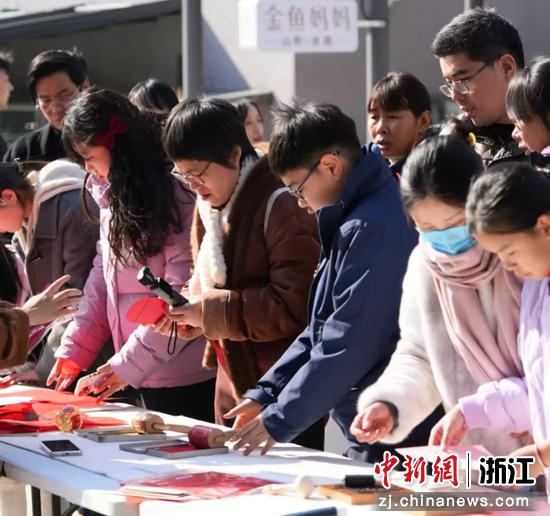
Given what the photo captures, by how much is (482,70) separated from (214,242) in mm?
832

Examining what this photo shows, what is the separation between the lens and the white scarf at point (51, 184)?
3.97 metres

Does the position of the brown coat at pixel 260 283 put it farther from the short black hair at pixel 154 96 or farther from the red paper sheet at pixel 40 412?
the short black hair at pixel 154 96

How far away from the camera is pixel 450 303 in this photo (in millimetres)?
2371

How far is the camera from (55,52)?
4.86 m

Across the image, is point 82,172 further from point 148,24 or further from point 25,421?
point 148,24

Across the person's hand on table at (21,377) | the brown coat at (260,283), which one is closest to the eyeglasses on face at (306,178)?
the brown coat at (260,283)

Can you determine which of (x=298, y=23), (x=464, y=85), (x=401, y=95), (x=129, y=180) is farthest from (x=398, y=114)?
(x=298, y=23)

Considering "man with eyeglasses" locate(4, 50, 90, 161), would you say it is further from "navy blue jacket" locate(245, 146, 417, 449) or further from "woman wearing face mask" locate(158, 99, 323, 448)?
"navy blue jacket" locate(245, 146, 417, 449)

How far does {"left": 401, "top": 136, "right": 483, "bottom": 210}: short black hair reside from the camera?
2.32 meters

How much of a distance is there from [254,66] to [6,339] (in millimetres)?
8944

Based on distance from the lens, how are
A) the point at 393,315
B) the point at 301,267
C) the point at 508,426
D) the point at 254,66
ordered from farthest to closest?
the point at 254,66, the point at 301,267, the point at 393,315, the point at 508,426

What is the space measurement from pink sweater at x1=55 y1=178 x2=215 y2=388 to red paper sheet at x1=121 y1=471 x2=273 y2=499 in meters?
0.89

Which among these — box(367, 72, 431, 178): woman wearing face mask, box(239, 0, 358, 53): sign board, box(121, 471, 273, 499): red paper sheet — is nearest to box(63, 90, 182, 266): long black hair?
box(367, 72, 431, 178): woman wearing face mask

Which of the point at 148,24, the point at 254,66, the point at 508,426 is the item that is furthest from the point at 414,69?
the point at 508,426
